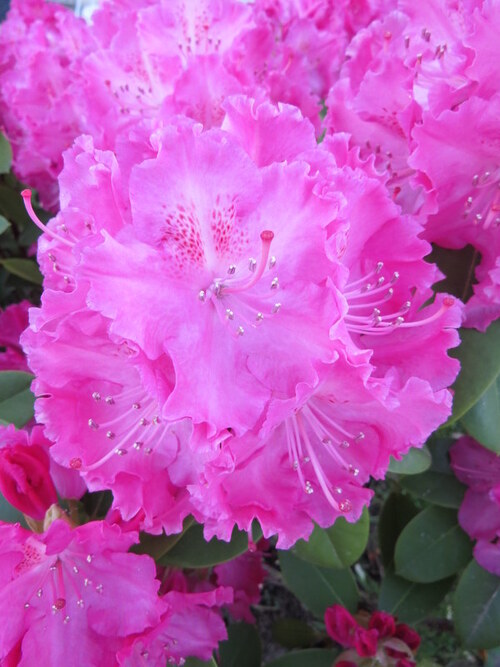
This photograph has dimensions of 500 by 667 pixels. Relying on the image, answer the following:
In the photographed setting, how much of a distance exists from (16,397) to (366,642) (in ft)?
2.24

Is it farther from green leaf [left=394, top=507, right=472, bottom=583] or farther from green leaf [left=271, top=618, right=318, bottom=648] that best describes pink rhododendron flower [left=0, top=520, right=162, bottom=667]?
green leaf [left=271, top=618, right=318, bottom=648]

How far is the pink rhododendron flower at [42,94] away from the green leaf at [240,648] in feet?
3.29

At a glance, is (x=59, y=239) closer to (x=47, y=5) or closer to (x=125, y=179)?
(x=125, y=179)

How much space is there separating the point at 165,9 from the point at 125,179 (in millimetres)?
493

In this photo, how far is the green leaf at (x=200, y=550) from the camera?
3.07 feet

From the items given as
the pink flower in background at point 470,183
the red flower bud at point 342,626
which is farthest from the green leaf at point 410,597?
the pink flower in background at point 470,183

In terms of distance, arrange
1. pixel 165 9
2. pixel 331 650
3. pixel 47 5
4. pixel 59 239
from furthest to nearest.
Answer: pixel 47 5
pixel 331 650
pixel 165 9
pixel 59 239

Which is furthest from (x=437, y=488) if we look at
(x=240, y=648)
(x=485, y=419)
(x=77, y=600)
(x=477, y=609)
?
(x=77, y=600)

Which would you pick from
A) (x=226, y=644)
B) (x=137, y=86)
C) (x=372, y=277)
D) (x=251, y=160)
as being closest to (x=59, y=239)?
(x=251, y=160)

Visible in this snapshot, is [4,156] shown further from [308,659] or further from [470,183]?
[308,659]

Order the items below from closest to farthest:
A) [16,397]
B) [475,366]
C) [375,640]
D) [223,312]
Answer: [223,312] < [475,366] < [16,397] < [375,640]

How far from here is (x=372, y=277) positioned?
751 mm

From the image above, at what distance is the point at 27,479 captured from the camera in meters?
0.79

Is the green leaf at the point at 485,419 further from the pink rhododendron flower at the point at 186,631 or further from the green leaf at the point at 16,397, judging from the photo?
the green leaf at the point at 16,397
